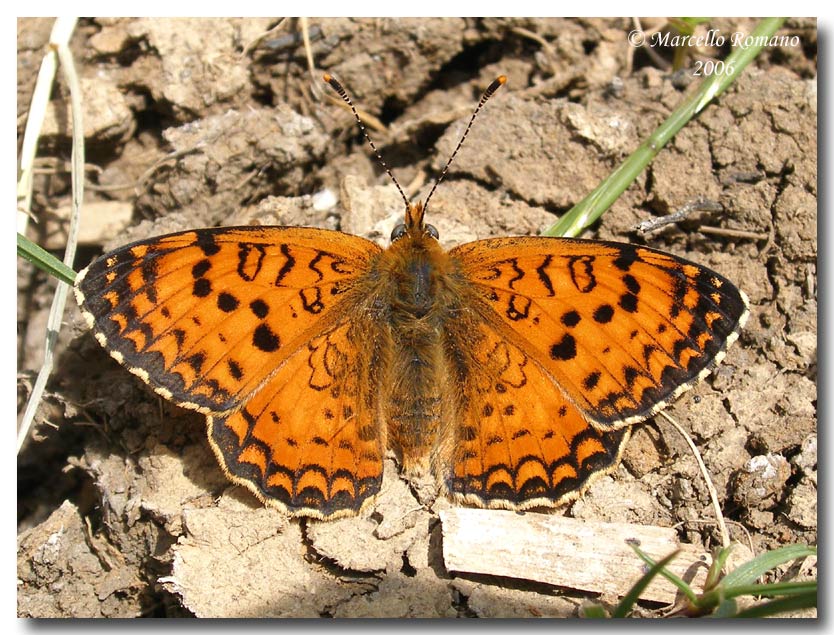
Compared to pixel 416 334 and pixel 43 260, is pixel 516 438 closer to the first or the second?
pixel 416 334

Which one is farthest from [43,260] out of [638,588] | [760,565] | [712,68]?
[712,68]

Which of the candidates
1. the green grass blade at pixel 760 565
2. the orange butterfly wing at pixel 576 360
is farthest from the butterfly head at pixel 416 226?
the green grass blade at pixel 760 565

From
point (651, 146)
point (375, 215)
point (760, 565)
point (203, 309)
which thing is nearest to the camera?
point (760, 565)

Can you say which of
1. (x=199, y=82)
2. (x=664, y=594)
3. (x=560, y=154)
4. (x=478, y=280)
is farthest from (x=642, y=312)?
(x=199, y=82)

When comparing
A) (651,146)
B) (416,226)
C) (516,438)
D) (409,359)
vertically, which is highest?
(651,146)

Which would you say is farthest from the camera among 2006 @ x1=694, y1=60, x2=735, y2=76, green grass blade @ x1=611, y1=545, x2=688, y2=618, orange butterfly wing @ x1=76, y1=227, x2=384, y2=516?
2006 @ x1=694, y1=60, x2=735, y2=76

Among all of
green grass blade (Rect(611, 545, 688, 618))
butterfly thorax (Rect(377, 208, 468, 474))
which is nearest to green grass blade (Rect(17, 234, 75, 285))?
butterfly thorax (Rect(377, 208, 468, 474))

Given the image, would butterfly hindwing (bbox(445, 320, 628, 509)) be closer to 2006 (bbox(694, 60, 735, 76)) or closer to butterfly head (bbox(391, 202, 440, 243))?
butterfly head (bbox(391, 202, 440, 243))

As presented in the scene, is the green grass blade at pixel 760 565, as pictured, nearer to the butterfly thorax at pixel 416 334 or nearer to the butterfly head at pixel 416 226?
the butterfly thorax at pixel 416 334
